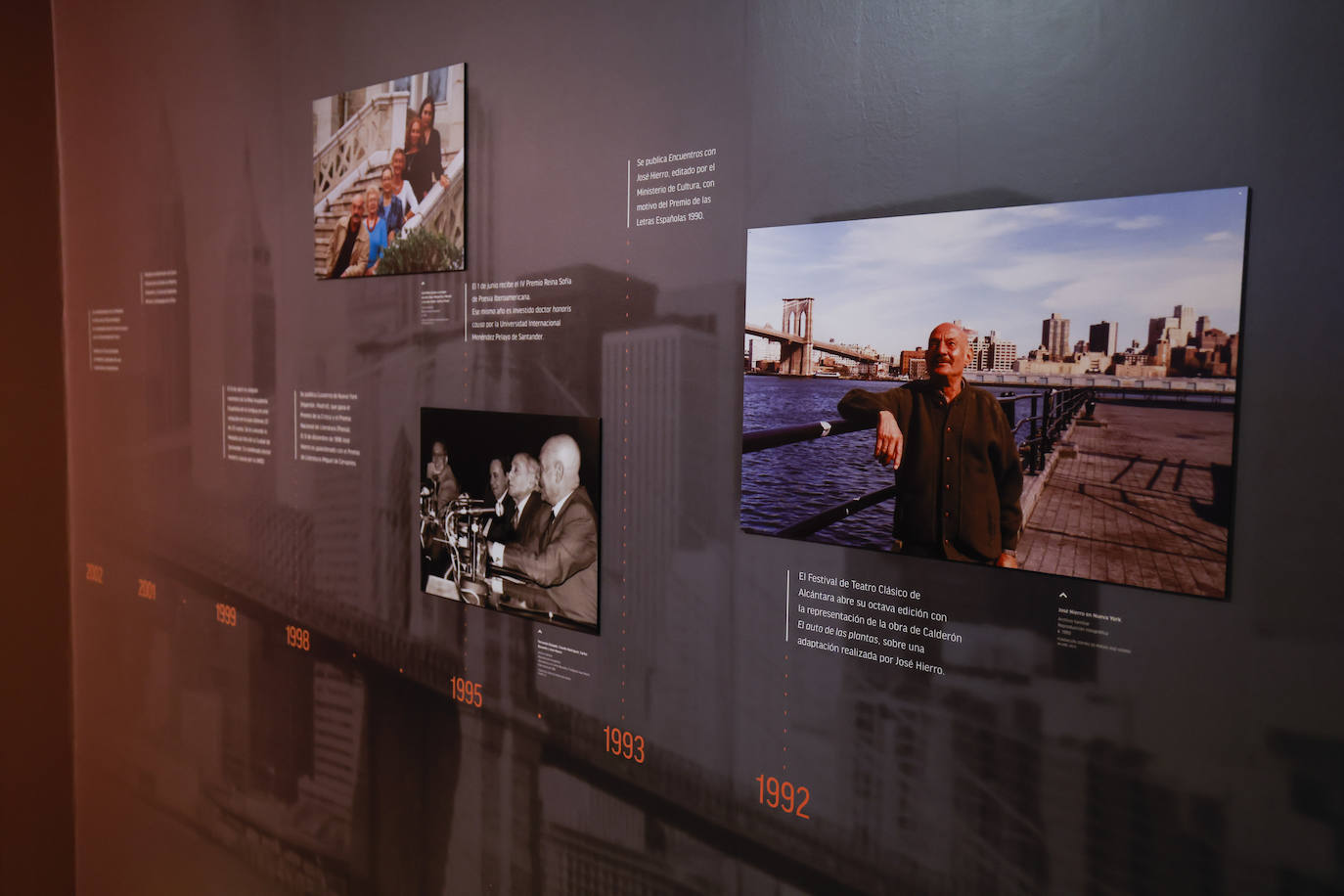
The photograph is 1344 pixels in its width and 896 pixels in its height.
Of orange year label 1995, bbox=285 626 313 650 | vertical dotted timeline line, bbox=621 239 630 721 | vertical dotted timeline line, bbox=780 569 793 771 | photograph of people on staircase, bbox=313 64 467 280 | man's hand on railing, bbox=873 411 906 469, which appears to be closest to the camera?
man's hand on railing, bbox=873 411 906 469

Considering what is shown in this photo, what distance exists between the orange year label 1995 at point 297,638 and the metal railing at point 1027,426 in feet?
5.03

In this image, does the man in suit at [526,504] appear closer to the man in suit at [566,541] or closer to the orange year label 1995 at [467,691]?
the man in suit at [566,541]

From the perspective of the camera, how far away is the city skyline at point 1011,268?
106 centimetres

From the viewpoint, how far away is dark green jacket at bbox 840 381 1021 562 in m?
1.21

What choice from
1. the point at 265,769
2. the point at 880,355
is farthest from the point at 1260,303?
the point at 265,769

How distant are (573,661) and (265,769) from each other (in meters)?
1.27

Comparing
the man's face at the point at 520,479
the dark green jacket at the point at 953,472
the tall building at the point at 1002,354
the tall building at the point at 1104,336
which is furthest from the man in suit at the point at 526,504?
the tall building at the point at 1104,336

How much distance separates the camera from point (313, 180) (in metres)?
2.10

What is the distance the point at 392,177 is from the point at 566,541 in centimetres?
98

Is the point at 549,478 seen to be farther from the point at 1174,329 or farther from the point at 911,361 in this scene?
the point at 1174,329

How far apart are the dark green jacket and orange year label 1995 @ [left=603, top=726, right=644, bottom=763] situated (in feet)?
2.27

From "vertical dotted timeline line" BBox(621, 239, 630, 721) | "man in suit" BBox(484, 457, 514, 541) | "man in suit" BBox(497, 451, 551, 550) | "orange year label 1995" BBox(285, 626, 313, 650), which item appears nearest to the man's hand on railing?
"vertical dotted timeline line" BBox(621, 239, 630, 721)

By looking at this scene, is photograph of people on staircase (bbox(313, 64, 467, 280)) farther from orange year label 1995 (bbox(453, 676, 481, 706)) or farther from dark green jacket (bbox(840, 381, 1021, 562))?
dark green jacket (bbox(840, 381, 1021, 562))

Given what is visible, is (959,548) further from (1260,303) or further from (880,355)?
(1260,303)
